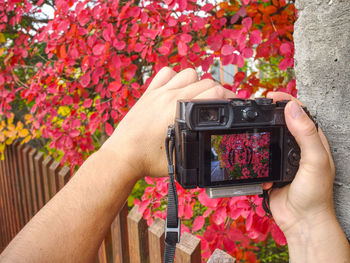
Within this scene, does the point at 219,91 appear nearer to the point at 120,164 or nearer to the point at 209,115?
the point at 209,115

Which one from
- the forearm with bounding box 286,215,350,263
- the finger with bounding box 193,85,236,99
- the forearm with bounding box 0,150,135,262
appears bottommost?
the forearm with bounding box 286,215,350,263

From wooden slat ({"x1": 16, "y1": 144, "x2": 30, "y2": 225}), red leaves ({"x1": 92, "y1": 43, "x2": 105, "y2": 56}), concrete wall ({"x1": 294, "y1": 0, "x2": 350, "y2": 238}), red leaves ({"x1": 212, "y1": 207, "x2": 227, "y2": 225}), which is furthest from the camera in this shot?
wooden slat ({"x1": 16, "y1": 144, "x2": 30, "y2": 225})

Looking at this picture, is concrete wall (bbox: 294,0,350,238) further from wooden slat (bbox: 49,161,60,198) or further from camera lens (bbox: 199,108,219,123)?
wooden slat (bbox: 49,161,60,198)

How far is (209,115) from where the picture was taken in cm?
91

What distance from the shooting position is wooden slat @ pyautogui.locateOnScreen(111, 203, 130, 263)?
151 cm

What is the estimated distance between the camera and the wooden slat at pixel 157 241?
117cm

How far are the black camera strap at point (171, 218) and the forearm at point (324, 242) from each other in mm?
387

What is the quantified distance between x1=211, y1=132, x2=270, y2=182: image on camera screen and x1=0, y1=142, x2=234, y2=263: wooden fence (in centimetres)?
29

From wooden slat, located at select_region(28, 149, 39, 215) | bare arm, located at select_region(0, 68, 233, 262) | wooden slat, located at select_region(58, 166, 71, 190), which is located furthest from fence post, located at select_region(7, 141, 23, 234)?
bare arm, located at select_region(0, 68, 233, 262)

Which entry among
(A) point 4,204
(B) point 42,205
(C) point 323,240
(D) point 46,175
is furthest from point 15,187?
(C) point 323,240

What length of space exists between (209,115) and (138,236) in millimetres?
676

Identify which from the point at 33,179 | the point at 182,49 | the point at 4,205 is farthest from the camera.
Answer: the point at 4,205

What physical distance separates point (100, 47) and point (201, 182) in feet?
4.05

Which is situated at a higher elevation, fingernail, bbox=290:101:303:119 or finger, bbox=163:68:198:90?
finger, bbox=163:68:198:90
